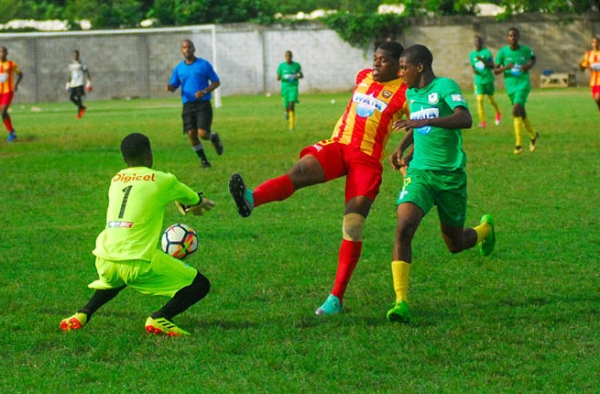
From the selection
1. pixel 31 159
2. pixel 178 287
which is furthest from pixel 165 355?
pixel 31 159

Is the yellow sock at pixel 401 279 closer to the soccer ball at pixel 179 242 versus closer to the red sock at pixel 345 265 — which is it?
the red sock at pixel 345 265

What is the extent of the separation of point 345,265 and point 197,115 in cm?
1082

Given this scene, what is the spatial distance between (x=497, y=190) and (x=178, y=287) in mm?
8551

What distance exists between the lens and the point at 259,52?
52375 mm

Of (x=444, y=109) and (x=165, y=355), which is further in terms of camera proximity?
(x=444, y=109)

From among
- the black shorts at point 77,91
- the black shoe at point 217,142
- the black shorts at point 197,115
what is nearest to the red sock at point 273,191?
the black shorts at point 197,115

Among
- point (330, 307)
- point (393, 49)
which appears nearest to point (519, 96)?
point (393, 49)

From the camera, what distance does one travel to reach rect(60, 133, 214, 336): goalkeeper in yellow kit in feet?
22.9

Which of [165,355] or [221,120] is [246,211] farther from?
[221,120]

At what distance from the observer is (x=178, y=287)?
7.11 meters

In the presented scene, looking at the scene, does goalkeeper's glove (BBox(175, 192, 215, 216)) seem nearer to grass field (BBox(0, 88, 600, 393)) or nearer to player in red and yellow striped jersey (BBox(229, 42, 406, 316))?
player in red and yellow striped jersey (BBox(229, 42, 406, 316))

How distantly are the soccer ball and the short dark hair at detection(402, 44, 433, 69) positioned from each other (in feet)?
6.69

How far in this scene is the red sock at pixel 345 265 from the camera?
7.86m

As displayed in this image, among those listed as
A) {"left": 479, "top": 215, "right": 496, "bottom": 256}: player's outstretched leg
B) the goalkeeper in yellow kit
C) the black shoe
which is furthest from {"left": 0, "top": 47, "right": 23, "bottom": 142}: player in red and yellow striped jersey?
the goalkeeper in yellow kit
